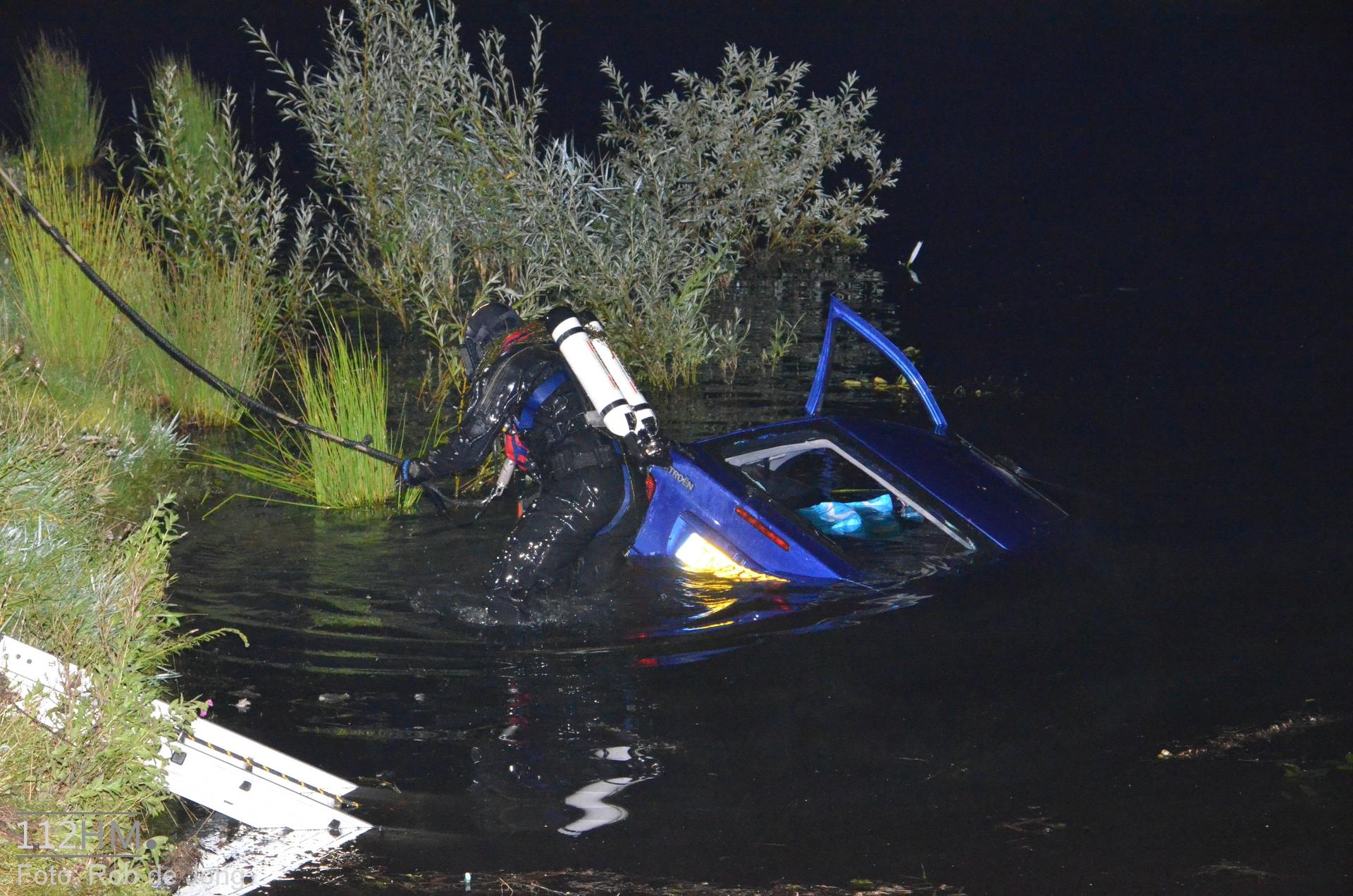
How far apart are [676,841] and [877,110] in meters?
19.8

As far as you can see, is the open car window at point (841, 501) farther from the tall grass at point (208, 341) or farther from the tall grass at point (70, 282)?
the tall grass at point (70, 282)

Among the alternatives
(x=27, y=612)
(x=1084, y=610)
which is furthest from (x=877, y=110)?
(x=27, y=612)

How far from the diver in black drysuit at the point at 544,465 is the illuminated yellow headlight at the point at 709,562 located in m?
0.27

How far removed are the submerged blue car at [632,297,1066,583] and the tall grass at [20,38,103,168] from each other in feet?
38.3

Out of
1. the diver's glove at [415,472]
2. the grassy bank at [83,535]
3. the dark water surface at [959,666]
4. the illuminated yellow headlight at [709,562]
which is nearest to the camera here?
the grassy bank at [83,535]

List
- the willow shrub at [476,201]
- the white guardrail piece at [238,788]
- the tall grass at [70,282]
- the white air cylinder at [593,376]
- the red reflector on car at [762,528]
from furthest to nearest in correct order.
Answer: the willow shrub at [476,201] → the tall grass at [70,282] → the red reflector on car at [762,528] → the white air cylinder at [593,376] → the white guardrail piece at [238,788]

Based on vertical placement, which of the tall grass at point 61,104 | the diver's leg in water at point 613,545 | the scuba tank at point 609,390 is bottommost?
the diver's leg in water at point 613,545

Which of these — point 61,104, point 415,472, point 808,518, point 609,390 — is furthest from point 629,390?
point 61,104

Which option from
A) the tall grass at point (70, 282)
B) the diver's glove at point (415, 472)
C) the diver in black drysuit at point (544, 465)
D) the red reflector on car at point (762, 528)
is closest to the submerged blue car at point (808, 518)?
the red reflector on car at point (762, 528)

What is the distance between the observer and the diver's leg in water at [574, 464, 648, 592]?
621 cm

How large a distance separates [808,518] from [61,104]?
12.4m

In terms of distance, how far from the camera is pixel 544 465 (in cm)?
626

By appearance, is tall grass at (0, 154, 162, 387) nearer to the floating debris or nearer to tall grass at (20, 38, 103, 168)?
the floating debris

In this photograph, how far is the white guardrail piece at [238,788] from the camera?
4051mm
